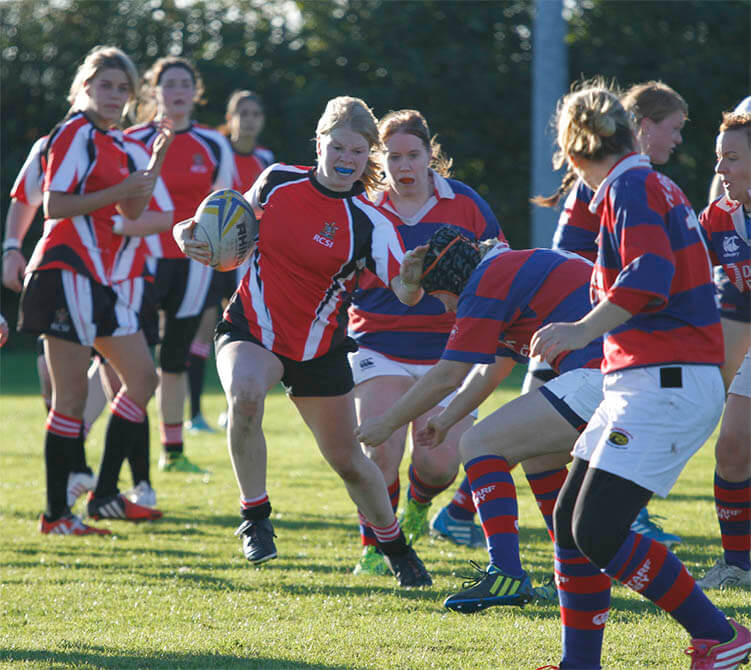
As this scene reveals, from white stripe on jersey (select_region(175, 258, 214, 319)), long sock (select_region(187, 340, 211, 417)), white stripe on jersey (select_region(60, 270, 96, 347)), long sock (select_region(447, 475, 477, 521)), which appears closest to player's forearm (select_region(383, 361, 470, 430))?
long sock (select_region(447, 475, 477, 521))

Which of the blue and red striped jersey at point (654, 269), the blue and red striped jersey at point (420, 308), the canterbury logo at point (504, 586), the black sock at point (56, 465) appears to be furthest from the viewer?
the black sock at point (56, 465)

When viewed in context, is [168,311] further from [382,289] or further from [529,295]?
[529,295]

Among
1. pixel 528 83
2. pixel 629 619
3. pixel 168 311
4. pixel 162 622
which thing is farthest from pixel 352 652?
pixel 528 83

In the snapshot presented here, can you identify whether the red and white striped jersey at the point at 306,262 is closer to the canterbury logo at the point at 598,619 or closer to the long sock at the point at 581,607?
the long sock at the point at 581,607

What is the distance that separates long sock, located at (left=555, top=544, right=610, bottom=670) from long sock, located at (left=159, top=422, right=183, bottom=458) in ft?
17.0

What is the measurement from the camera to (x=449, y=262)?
4.01 meters

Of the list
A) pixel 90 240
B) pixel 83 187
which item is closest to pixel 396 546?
pixel 90 240

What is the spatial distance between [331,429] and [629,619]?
1.43 m

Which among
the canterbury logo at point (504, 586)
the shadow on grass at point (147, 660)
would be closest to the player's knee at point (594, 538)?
the canterbury logo at point (504, 586)

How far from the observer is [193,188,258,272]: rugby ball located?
14.9ft

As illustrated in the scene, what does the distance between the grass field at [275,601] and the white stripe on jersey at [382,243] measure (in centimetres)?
139

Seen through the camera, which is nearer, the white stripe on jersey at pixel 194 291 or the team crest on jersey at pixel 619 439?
the team crest on jersey at pixel 619 439

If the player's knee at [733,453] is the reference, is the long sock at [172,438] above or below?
below

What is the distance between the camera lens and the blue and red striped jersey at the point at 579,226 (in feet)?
16.5
